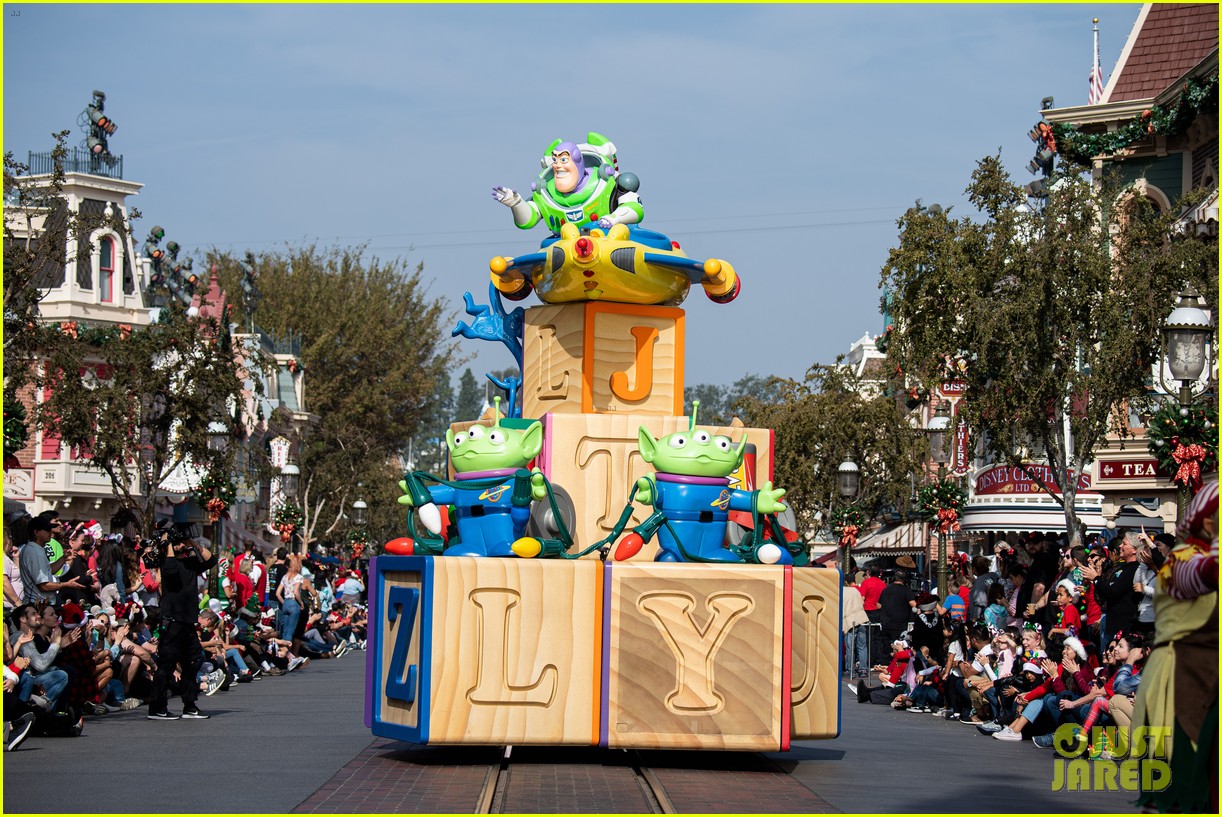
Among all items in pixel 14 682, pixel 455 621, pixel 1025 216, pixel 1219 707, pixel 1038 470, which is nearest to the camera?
pixel 1219 707

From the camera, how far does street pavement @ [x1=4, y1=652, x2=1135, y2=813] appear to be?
9.50m

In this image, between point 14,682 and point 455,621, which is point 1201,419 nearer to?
point 455,621

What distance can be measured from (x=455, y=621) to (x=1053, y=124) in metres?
23.1

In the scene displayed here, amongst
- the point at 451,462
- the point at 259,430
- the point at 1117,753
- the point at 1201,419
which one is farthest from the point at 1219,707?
the point at 259,430

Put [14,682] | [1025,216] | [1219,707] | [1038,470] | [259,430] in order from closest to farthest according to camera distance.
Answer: [1219,707] → [14,682] → [1025,216] → [1038,470] → [259,430]

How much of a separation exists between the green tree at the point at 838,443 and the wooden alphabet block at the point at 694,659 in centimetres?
3110

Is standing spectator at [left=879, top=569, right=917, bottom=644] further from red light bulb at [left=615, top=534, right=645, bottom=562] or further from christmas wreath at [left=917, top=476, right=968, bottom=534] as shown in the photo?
red light bulb at [left=615, top=534, right=645, bottom=562]

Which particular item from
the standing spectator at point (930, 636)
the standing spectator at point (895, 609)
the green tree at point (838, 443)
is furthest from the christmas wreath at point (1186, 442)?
the green tree at point (838, 443)

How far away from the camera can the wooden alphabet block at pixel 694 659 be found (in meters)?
11.2

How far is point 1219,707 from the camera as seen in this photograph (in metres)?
7.48

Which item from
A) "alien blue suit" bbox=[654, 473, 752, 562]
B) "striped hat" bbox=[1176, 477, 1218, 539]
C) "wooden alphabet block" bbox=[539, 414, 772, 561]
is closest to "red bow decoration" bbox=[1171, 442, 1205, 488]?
"wooden alphabet block" bbox=[539, 414, 772, 561]

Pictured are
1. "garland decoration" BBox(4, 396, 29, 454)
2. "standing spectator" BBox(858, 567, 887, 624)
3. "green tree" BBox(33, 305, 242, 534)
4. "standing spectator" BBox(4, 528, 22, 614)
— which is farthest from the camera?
"green tree" BBox(33, 305, 242, 534)

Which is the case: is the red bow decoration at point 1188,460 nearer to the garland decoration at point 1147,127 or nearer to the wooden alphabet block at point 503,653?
the wooden alphabet block at point 503,653

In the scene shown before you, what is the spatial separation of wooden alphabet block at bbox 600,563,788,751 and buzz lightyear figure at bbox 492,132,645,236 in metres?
5.16
